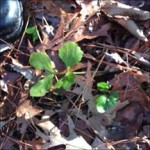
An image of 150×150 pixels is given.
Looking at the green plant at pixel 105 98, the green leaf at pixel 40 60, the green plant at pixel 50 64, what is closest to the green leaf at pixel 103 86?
the green plant at pixel 105 98

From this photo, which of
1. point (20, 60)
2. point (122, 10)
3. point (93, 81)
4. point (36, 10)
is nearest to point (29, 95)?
point (20, 60)

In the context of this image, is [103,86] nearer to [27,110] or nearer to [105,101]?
[105,101]

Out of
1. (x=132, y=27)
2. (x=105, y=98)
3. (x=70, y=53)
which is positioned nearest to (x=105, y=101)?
(x=105, y=98)

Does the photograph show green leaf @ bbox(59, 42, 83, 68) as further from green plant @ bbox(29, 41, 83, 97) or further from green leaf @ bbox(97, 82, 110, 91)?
green leaf @ bbox(97, 82, 110, 91)

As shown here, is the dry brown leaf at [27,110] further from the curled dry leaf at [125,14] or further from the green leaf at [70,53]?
the curled dry leaf at [125,14]

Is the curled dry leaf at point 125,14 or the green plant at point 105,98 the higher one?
the curled dry leaf at point 125,14

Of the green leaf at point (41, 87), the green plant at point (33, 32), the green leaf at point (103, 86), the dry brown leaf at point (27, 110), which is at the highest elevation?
the green plant at point (33, 32)
